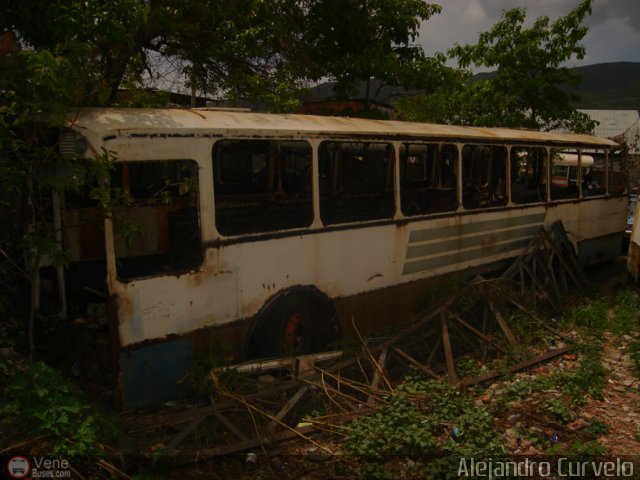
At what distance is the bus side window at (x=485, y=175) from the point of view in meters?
7.57

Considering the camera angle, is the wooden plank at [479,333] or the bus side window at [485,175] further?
the bus side window at [485,175]

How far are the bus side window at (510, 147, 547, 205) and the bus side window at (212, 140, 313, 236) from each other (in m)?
3.53

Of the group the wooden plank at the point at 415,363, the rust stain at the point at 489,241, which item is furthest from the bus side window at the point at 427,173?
the wooden plank at the point at 415,363

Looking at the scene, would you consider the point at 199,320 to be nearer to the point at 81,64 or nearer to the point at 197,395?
the point at 197,395

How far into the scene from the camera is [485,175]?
7863 mm

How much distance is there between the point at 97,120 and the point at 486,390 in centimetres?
419

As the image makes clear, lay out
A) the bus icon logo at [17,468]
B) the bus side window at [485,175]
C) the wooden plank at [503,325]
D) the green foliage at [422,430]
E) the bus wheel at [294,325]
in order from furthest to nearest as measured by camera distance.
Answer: the bus side window at [485,175], the wooden plank at [503,325], the bus wheel at [294,325], the green foliage at [422,430], the bus icon logo at [17,468]

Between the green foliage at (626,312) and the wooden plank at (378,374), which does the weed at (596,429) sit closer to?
the wooden plank at (378,374)

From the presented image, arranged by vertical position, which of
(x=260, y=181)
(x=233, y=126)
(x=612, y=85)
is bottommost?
(x=260, y=181)

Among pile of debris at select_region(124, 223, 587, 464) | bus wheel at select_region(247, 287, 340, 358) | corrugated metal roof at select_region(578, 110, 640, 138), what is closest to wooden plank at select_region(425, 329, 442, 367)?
pile of debris at select_region(124, 223, 587, 464)

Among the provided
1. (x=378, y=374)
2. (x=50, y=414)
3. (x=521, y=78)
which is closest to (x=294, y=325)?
(x=378, y=374)

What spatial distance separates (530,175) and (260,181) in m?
4.48

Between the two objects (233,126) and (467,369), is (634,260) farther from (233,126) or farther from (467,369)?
(233,126)

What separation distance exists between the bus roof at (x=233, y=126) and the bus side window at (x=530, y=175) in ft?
3.95
